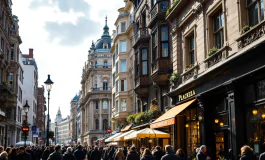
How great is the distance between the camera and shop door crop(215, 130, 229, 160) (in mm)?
16844

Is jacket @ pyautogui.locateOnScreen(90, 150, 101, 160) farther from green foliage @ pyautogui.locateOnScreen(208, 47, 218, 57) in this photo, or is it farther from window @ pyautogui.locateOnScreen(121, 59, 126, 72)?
window @ pyautogui.locateOnScreen(121, 59, 126, 72)

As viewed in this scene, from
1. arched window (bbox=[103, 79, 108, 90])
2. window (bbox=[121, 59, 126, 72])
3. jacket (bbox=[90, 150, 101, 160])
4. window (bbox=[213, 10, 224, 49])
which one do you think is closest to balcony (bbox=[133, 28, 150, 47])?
jacket (bbox=[90, 150, 101, 160])

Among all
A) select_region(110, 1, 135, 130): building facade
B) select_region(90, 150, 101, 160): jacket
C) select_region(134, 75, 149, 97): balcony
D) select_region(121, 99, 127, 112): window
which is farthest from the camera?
select_region(121, 99, 127, 112): window

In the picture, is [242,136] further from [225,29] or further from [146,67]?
[146,67]

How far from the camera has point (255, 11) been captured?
14.7 meters

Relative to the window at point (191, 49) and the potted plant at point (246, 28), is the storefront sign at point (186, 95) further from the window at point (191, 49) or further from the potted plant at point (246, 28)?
the potted plant at point (246, 28)

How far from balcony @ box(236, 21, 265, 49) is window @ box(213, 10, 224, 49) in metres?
2.62

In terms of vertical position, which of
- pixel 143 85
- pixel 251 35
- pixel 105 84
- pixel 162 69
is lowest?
pixel 251 35

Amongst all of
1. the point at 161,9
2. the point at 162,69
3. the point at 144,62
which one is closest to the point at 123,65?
the point at 144,62

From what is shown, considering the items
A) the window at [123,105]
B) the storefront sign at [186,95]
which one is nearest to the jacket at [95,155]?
the storefront sign at [186,95]

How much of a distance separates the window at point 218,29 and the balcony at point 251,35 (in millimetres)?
2616

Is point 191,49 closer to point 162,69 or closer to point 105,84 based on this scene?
point 162,69

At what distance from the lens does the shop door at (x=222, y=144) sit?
55.3 ft

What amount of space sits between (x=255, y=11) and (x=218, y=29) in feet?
11.2
